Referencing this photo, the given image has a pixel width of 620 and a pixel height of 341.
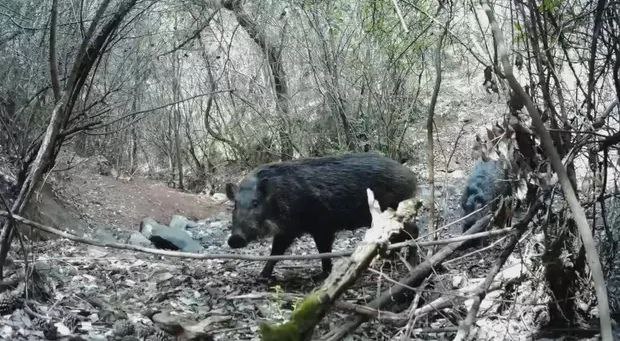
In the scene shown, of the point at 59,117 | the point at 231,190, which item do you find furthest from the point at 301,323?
the point at 231,190

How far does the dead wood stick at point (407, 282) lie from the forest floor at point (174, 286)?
0.22ft

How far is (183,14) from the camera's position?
33.0 ft

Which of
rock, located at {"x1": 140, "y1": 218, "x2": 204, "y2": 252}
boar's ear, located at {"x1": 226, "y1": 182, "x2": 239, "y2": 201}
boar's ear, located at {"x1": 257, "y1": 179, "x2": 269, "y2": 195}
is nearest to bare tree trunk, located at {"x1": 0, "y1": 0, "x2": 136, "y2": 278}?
boar's ear, located at {"x1": 257, "y1": 179, "x2": 269, "y2": 195}

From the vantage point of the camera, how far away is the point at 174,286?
539 centimetres

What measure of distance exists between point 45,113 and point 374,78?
17.5 ft

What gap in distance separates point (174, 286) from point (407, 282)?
7.62ft

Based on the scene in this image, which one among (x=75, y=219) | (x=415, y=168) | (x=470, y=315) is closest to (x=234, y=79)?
(x=415, y=168)

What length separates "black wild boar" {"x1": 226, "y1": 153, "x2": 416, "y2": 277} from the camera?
5992 millimetres

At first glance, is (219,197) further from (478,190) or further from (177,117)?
(478,190)

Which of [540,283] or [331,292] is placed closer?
[331,292]

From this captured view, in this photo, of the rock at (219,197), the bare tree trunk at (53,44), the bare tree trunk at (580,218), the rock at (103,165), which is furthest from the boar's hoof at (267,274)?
the rock at (103,165)

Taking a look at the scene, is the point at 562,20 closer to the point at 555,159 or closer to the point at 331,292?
the point at 555,159

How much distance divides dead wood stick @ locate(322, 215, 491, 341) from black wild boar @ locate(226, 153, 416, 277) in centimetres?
172

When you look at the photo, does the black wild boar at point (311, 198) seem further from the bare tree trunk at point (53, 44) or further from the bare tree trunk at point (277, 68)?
the bare tree trunk at point (277, 68)
